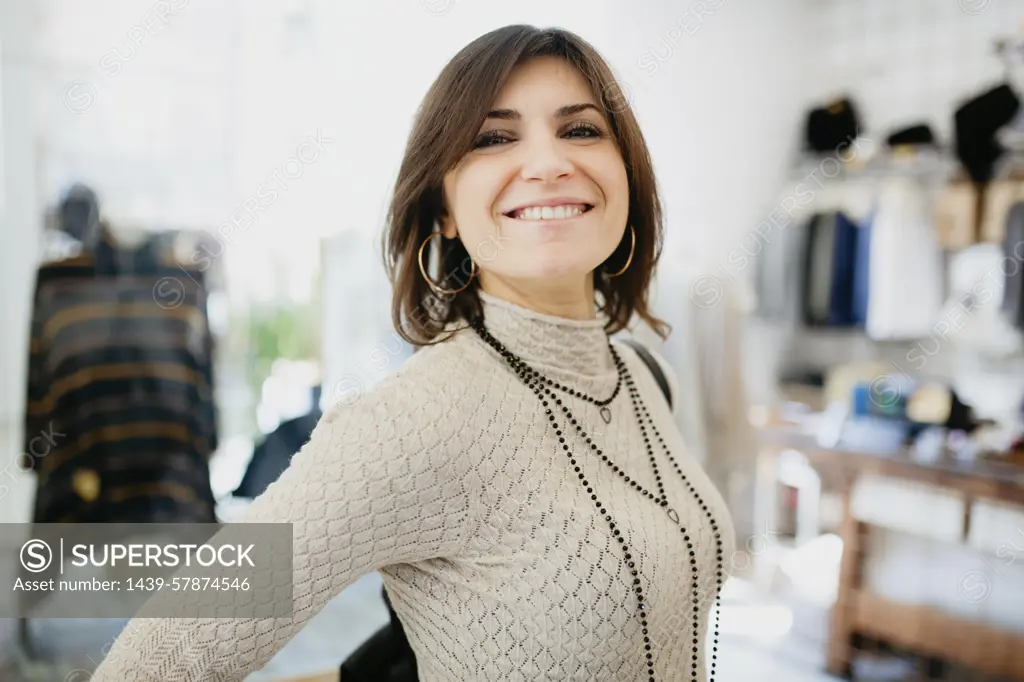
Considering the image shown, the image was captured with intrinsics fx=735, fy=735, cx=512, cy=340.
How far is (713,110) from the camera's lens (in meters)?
2.08

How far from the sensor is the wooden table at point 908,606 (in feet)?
6.81

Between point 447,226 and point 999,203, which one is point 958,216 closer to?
point 999,203

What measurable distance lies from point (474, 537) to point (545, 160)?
412 millimetres

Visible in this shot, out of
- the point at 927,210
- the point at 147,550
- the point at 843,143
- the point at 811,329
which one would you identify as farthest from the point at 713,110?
the point at 147,550

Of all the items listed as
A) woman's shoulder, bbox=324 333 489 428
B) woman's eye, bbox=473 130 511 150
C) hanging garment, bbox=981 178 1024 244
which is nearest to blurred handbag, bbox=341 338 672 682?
woman's shoulder, bbox=324 333 489 428

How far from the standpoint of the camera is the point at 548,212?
2.65 ft

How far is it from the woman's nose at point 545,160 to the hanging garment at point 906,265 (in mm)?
2424

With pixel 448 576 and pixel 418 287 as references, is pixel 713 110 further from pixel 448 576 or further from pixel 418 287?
pixel 448 576

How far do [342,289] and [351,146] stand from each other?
328mm

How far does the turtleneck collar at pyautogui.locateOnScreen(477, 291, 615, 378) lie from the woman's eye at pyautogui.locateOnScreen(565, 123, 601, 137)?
21 cm

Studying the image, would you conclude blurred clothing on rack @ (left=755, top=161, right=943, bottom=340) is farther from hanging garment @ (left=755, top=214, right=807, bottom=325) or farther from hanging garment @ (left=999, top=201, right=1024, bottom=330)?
hanging garment @ (left=999, top=201, right=1024, bottom=330)

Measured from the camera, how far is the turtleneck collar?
880 mm

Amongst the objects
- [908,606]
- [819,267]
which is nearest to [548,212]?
[908,606]

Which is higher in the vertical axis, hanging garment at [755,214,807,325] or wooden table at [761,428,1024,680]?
hanging garment at [755,214,807,325]
